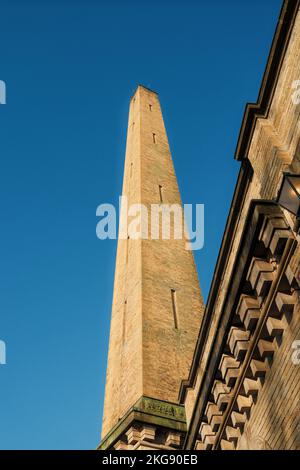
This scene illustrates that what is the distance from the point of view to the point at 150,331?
15484 millimetres

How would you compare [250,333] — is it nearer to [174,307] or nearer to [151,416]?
[151,416]

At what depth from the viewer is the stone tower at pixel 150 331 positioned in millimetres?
12711

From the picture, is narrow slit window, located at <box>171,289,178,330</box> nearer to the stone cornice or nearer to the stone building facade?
the stone building facade

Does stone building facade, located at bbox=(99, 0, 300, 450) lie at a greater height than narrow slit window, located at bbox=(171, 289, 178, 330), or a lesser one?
lesser

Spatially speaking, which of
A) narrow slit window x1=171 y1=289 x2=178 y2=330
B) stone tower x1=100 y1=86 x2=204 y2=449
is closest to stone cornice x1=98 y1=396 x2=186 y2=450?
stone tower x1=100 y1=86 x2=204 y2=449

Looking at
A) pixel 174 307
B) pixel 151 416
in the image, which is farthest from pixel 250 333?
pixel 174 307

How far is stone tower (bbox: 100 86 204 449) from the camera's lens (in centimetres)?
1271

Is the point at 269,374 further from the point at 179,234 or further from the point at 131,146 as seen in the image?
the point at 131,146

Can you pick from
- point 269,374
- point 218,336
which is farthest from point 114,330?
point 269,374

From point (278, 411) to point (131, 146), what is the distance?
22710 mm

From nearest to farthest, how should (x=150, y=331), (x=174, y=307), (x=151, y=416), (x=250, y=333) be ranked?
(x=250, y=333) < (x=151, y=416) < (x=150, y=331) < (x=174, y=307)

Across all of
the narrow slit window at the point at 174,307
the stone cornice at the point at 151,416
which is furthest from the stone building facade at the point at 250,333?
the narrow slit window at the point at 174,307

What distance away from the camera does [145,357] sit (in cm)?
1450

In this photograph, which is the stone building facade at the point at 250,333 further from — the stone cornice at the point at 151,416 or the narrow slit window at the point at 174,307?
the narrow slit window at the point at 174,307
